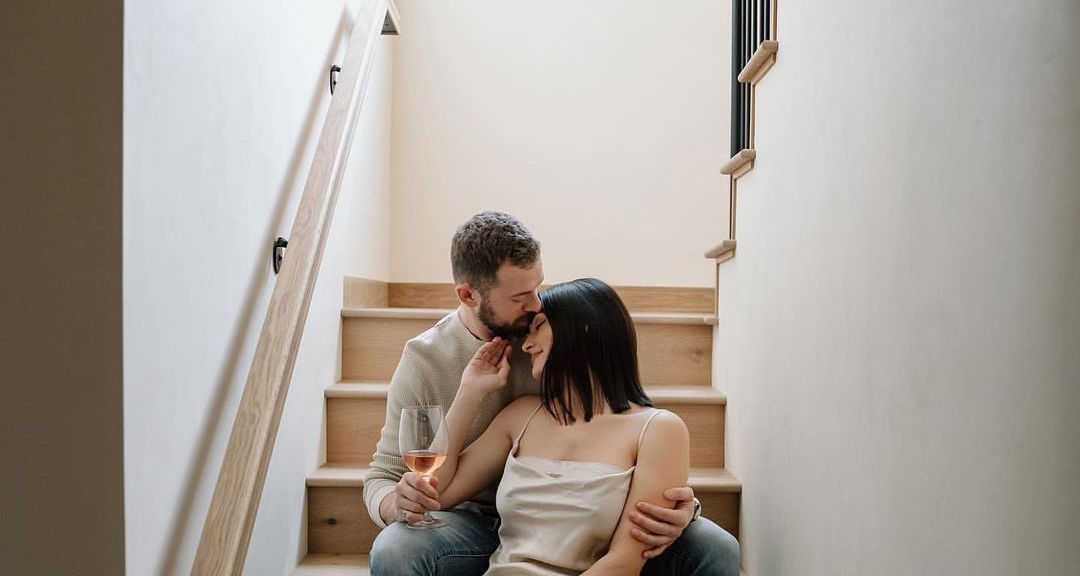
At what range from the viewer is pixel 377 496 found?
2.10 meters

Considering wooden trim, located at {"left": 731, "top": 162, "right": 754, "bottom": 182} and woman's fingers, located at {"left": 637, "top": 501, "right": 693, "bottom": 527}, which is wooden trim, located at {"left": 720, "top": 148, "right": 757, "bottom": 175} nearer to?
wooden trim, located at {"left": 731, "top": 162, "right": 754, "bottom": 182}

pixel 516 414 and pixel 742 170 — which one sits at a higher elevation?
pixel 742 170

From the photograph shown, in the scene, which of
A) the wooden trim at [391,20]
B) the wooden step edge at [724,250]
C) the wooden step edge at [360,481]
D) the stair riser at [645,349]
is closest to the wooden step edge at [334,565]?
the wooden step edge at [360,481]

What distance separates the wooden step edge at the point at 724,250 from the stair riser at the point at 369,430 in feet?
1.35

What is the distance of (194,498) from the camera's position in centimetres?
161

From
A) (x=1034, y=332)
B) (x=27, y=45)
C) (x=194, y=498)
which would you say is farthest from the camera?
(x=194, y=498)

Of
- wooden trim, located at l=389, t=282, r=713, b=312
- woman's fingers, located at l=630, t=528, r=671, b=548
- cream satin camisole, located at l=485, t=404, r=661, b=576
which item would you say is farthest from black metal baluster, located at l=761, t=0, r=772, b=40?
wooden trim, located at l=389, t=282, r=713, b=312

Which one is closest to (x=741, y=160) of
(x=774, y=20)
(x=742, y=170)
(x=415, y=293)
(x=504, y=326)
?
(x=742, y=170)

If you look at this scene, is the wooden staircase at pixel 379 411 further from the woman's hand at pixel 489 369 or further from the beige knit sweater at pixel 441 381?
the woman's hand at pixel 489 369

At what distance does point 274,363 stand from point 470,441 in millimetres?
640

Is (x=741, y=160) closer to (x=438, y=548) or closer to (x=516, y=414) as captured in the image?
(x=516, y=414)

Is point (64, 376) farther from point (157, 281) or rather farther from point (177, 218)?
point (177, 218)

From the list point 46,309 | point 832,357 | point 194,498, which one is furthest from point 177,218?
point 832,357

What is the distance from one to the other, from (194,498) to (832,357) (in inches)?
44.6
